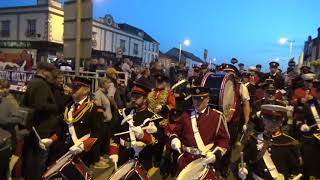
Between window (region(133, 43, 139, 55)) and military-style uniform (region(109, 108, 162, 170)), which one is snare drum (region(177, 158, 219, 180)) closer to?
military-style uniform (region(109, 108, 162, 170))

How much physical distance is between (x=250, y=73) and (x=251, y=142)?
7.05m

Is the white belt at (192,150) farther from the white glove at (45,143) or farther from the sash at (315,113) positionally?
the white glove at (45,143)

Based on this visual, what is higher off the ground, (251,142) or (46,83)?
(46,83)

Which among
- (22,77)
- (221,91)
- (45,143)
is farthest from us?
(22,77)

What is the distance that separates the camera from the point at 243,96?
733cm

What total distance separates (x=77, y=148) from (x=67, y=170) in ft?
0.92

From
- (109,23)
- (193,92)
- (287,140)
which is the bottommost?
(287,140)

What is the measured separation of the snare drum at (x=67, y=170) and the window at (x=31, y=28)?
39.5 meters

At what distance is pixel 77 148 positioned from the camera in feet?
15.5

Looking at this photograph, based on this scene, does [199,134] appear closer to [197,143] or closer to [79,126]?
[197,143]

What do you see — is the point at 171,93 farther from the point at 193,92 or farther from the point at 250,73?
the point at 250,73

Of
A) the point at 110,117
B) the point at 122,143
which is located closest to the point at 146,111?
the point at 122,143

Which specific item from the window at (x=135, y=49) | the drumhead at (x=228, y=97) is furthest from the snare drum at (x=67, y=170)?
the window at (x=135, y=49)

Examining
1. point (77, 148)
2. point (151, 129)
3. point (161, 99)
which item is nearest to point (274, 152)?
point (151, 129)
